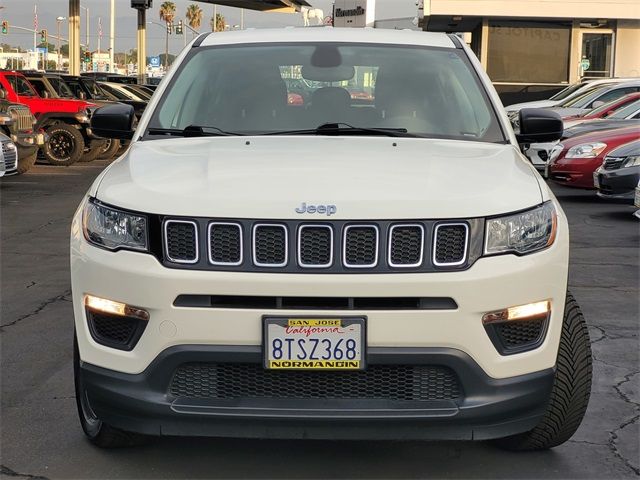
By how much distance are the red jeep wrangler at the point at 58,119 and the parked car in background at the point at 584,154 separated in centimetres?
885

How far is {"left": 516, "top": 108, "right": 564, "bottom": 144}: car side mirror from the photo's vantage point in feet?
16.3

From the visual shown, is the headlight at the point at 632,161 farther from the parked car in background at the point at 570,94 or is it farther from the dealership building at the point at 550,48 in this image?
the dealership building at the point at 550,48

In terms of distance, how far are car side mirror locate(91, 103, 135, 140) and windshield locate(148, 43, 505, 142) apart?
0.71ft

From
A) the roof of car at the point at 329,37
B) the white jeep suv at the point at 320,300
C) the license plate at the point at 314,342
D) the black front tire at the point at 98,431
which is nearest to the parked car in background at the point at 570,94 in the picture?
the roof of car at the point at 329,37

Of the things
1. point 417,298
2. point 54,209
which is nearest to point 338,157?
point 417,298

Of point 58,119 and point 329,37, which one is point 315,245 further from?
point 58,119

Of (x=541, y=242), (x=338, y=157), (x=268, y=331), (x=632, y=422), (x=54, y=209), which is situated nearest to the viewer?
(x=268, y=331)

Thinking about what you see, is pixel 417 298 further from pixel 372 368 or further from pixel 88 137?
pixel 88 137

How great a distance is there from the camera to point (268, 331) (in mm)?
3354

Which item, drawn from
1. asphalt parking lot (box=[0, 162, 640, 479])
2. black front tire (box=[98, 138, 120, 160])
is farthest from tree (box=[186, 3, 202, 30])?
asphalt parking lot (box=[0, 162, 640, 479])

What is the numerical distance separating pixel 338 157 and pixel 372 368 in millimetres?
921

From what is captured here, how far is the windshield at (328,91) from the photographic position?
4.77 m

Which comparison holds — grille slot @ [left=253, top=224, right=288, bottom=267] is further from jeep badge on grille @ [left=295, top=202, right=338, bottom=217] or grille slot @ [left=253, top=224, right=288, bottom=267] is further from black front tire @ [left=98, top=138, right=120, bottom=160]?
black front tire @ [left=98, top=138, right=120, bottom=160]

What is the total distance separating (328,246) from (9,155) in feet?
39.8
